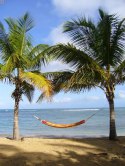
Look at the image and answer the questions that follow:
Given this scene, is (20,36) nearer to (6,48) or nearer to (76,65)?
(6,48)

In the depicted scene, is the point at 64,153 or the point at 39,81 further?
the point at 39,81

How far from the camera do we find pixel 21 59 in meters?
11.2

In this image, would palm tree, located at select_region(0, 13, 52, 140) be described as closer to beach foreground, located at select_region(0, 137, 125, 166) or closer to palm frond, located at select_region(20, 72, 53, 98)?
palm frond, located at select_region(20, 72, 53, 98)

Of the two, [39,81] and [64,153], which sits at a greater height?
[39,81]

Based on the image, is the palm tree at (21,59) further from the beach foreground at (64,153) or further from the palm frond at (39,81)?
the beach foreground at (64,153)

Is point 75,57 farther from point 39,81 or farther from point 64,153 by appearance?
point 64,153

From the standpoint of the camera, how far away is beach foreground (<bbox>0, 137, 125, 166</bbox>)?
810 centimetres

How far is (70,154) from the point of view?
9055 millimetres

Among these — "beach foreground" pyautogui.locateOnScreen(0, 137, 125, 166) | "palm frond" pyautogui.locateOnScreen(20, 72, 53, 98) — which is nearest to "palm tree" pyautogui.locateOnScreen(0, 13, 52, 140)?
"palm frond" pyautogui.locateOnScreen(20, 72, 53, 98)

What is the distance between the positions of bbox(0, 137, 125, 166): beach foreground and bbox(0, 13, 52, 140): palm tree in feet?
5.87

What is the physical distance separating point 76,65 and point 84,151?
3.18 m

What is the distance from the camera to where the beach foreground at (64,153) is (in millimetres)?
8102

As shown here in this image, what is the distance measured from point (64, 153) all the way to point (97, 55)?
155 inches

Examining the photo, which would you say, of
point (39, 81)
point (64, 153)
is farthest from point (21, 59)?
point (64, 153)
